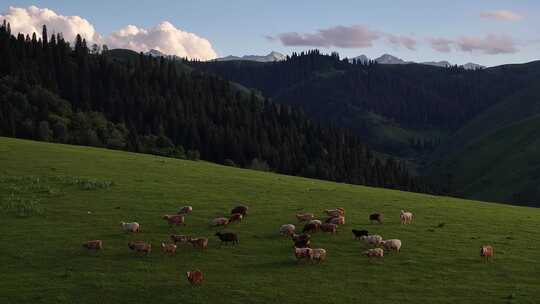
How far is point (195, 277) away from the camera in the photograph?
24906 millimetres

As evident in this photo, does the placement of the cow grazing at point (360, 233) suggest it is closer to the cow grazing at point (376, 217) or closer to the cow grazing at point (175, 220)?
the cow grazing at point (376, 217)

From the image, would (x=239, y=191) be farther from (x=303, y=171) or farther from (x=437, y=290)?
(x=303, y=171)

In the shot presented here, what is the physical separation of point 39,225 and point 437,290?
972 inches

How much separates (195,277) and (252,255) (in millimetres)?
5148

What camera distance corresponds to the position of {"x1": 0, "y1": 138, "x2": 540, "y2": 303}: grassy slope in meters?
24.1

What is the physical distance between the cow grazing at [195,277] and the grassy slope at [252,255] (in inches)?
13.0

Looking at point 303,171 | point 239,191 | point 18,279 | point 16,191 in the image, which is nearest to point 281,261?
→ point 18,279

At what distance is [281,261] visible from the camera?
2838cm

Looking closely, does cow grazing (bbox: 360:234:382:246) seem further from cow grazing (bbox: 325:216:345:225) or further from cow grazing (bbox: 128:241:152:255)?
cow grazing (bbox: 128:241:152:255)

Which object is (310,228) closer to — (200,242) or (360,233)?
(360,233)

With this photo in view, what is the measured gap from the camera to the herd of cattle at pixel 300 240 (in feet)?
92.6

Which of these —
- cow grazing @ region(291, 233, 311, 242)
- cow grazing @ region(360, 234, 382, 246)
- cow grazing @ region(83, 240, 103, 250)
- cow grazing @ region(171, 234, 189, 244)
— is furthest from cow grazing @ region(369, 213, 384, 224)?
cow grazing @ region(83, 240, 103, 250)

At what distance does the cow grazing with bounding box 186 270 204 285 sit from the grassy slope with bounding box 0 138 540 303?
33 centimetres

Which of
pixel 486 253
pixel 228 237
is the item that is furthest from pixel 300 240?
pixel 486 253
